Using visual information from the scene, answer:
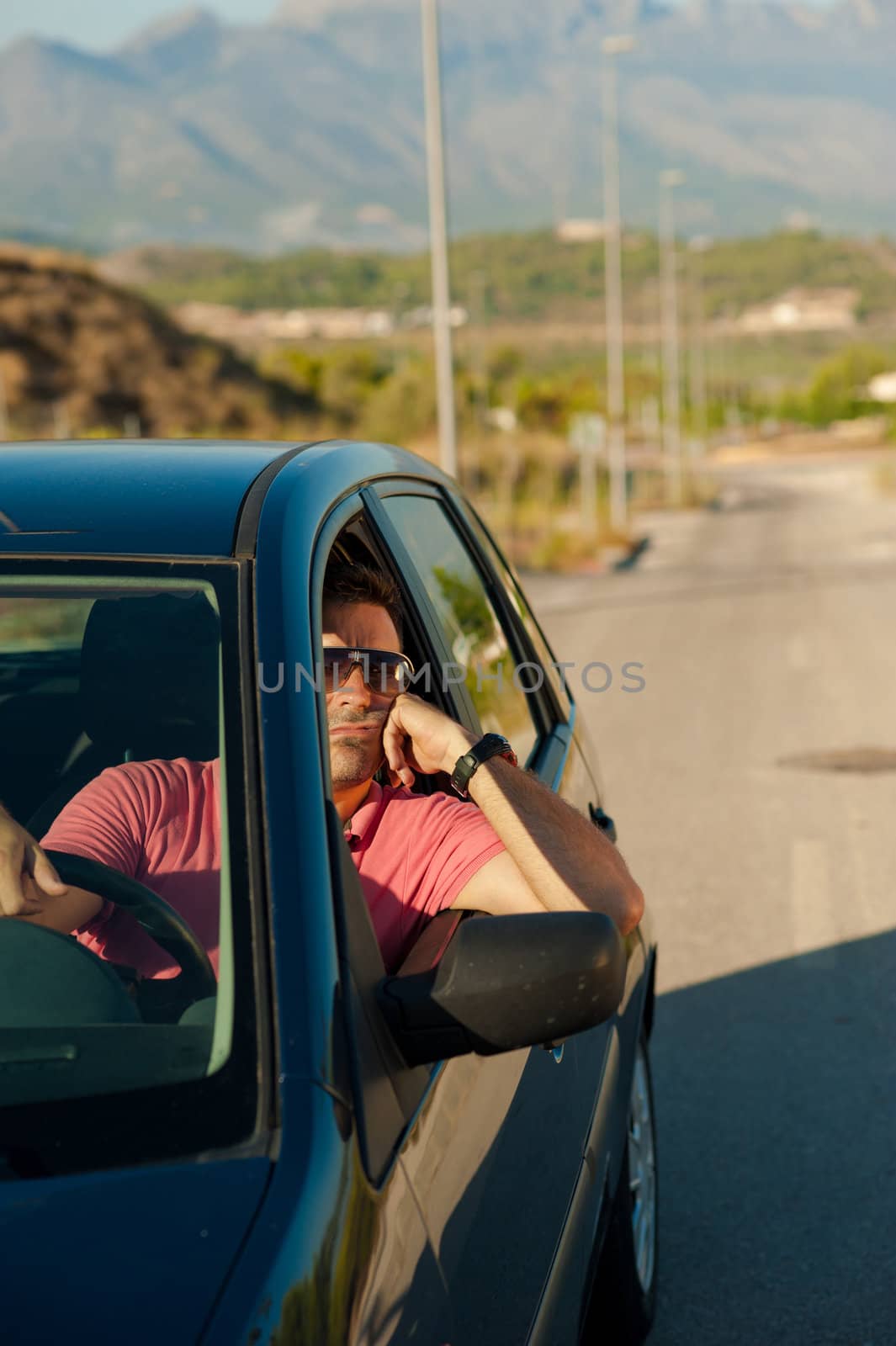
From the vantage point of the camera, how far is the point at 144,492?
2168mm

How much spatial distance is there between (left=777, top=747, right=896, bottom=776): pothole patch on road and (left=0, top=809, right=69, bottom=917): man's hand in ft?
23.5

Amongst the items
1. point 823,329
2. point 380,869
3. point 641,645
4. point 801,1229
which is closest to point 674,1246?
point 801,1229

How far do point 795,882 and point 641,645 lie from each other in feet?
27.4

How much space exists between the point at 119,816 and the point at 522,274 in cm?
13777

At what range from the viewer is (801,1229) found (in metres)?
3.58

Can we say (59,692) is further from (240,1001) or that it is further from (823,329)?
(823,329)

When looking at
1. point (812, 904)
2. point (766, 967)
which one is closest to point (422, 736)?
point (766, 967)

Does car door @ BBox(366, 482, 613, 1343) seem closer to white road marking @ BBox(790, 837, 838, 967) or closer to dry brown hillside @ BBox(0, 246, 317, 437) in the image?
white road marking @ BBox(790, 837, 838, 967)

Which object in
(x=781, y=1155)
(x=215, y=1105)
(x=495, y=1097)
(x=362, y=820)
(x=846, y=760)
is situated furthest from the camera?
(x=846, y=760)

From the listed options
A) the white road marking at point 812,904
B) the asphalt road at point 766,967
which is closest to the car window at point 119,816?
the asphalt road at point 766,967

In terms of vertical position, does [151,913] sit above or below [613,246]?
below

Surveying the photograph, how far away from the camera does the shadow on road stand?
3.26 m

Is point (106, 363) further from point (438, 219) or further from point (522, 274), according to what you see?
point (522, 274)

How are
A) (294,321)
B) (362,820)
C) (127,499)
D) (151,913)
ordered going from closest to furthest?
(151,913) → (127,499) → (362,820) → (294,321)
